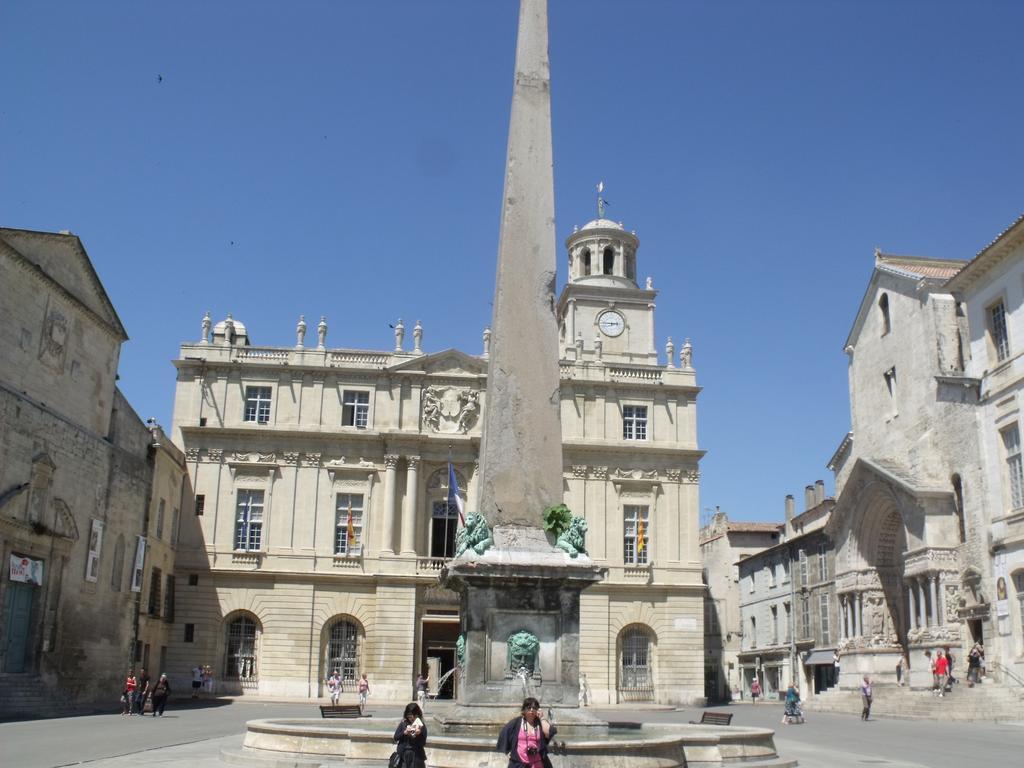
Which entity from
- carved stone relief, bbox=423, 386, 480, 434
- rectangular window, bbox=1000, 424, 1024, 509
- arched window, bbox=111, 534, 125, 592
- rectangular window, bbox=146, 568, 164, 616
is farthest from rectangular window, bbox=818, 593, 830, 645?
arched window, bbox=111, 534, 125, 592

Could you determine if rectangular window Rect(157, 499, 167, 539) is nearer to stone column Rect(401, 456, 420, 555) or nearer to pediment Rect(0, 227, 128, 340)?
pediment Rect(0, 227, 128, 340)

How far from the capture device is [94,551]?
26.9 m

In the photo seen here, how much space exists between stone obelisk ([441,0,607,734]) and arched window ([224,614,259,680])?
86.9 ft

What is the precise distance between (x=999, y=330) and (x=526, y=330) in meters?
17.3

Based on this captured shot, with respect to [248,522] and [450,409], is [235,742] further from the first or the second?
[450,409]

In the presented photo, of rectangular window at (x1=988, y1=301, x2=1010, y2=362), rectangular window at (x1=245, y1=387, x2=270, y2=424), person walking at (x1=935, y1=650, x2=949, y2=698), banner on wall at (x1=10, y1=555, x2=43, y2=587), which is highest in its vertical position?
rectangular window at (x1=245, y1=387, x2=270, y2=424)

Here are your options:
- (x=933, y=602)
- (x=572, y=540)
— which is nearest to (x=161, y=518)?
(x=933, y=602)

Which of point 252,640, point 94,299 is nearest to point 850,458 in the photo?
point 252,640

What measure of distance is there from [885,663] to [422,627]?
50.0 feet

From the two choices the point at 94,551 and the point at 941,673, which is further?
the point at 94,551

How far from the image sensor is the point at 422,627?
117ft

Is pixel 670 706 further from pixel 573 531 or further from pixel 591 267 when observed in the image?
pixel 573 531

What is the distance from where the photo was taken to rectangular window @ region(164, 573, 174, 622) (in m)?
34.3

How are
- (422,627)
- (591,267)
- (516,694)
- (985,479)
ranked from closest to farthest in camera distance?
(516,694)
(985,479)
(422,627)
(591,267)
